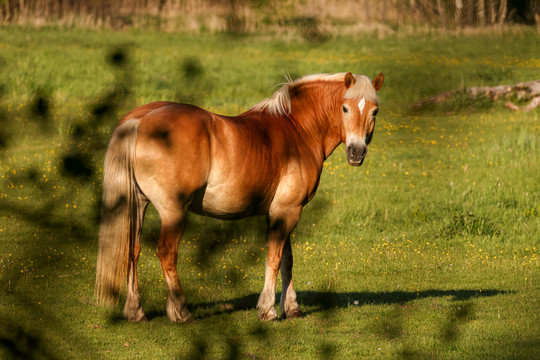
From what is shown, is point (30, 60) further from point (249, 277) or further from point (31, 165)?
point (249, 277)

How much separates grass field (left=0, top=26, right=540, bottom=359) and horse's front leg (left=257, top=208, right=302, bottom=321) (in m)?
0.22

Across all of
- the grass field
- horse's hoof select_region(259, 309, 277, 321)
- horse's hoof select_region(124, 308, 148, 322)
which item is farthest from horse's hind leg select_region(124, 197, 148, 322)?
horse's hoof select_region(259, 309, 277, 321)

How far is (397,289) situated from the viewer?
330 inches

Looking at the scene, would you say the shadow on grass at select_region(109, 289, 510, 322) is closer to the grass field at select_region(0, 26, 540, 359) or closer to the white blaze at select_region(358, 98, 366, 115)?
the grass field at select_region(0, 26, 540, 359)

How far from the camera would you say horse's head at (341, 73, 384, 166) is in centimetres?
581

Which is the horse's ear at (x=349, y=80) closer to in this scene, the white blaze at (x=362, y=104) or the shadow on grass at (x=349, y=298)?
the white blaze at (x=362, y=104)

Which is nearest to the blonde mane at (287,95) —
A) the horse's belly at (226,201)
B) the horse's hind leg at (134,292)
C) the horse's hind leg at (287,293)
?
the horse's belly at (226,201)

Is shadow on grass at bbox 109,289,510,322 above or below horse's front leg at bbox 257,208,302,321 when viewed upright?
below

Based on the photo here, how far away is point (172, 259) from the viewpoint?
544cm

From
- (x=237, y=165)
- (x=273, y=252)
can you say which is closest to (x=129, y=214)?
(x=237, y=165)

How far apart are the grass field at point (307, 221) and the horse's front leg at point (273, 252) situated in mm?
218

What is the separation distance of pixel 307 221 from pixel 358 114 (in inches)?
111

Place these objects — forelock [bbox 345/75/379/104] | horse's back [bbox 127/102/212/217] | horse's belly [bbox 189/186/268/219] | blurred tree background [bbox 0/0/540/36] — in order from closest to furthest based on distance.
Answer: blurred tree background [bbox 0/0/540/36], horse's back [bbox 127/102/212/217], horse's belly [bbox 189/186/268/219], forelock [bbox 345/75/379/104]

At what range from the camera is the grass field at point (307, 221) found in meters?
1.73
